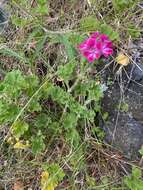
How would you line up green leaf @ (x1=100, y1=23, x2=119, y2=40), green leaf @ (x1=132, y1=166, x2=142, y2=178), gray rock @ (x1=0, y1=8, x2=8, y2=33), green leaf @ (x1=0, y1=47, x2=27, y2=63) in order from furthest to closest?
gray rock @ (x1=0, y1=8, x2=8, y2=33)
green leaf @ (x1=0, y1=47, x2=27, y2=63)
green leaf @ (x1=100, y1=23, x2=119, y2=40)
green leaf @ (x1=132, y1=166, x2=142, y2=178)

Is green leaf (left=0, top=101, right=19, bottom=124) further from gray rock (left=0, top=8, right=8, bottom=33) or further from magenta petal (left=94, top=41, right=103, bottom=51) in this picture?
gray rock (left=0, top=8, right=8, bottom=33)

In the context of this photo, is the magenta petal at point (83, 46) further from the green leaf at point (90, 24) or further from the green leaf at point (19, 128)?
the green leaf at point (19, 128)

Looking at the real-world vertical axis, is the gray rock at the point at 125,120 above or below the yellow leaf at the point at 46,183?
above

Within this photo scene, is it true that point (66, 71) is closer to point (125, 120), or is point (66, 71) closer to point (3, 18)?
point (125, 120)

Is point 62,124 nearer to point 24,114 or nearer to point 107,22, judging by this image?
point 24,114

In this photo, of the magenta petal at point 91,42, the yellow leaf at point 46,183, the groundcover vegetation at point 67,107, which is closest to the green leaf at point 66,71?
the groundcover vegetation at point 67,107

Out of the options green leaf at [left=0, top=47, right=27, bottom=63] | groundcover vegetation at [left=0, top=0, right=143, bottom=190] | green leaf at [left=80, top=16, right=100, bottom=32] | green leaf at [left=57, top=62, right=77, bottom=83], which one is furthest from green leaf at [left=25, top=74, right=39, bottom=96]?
green leaf at [left=80, top=16, right=100, bottom=32]
